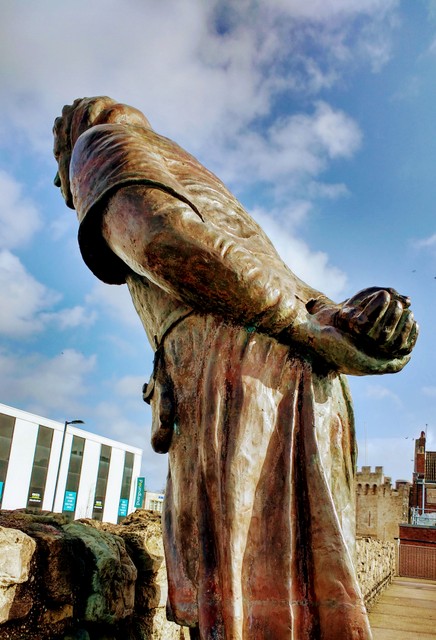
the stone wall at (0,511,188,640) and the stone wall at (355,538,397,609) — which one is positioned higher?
the stone wall at (0,511,188,640)

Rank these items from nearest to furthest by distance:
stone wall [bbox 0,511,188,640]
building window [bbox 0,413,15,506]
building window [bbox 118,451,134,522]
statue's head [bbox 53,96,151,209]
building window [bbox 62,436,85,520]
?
stone wall [bbox 0,511,188,640], statue's head [bbox 53,96,151,209], building window [bbox 0,413,15,506], building window [bbox 62,436,85,520], building window [bbox 118,451,134,522]

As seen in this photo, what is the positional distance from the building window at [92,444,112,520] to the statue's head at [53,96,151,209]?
144ft

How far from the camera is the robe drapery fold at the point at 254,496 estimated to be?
1.49 metres

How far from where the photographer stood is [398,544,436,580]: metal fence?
28906 mm

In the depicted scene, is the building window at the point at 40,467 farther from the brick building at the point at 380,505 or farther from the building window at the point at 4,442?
the brick building at the point at 380,505

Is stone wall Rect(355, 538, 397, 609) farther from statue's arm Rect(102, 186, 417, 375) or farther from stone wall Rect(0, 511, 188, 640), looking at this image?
statue's arm Rect(102, 186, 417, 375)

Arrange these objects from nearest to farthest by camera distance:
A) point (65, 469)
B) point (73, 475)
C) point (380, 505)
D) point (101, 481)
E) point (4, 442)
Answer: point (4, 442) → point (65, 469) → point (73, 475) → point (101, 481) → point (380, 505)

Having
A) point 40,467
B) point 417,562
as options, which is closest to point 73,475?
point 40,467

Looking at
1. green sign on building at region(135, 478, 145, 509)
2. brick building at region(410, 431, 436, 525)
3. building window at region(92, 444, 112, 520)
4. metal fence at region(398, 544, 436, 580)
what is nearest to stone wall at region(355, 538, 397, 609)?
metal fence at region(398, 544, 436, 580)

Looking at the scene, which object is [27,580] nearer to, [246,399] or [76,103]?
[246,399]

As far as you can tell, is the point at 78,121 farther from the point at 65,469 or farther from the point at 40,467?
the point at 65,469

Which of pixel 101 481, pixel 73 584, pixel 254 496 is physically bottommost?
pixel 101 481

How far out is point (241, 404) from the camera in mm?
1621

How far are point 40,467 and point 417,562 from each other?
22628 mm
